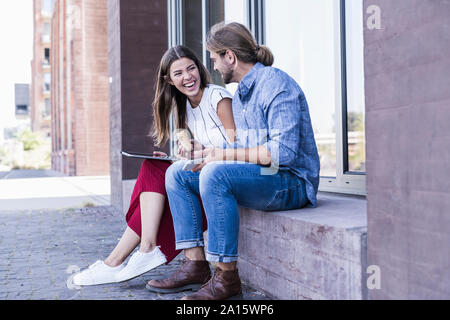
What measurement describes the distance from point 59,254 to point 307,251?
2.55m

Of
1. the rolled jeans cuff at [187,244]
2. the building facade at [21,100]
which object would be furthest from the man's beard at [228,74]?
the building facade at [21,100]

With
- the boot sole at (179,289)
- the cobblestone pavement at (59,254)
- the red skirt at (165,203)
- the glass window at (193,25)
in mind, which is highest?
the glass window at (193,25)

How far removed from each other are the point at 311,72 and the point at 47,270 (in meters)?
2.78

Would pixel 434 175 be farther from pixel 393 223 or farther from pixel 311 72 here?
pixel 311 72

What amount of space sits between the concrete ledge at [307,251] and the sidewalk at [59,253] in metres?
0.20

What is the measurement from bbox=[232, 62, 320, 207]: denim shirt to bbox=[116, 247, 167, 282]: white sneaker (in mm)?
855

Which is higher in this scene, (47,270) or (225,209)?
(225,209)

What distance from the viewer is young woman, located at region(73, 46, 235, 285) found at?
2.98 m

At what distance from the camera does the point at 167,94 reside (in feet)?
11.0

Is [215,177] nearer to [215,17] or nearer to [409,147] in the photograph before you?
[409,147]

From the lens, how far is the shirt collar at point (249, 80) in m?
2.68

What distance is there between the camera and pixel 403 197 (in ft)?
5.72

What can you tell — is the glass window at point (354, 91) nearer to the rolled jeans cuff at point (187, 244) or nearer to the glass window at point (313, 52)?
the glass window at point (313, 52)
